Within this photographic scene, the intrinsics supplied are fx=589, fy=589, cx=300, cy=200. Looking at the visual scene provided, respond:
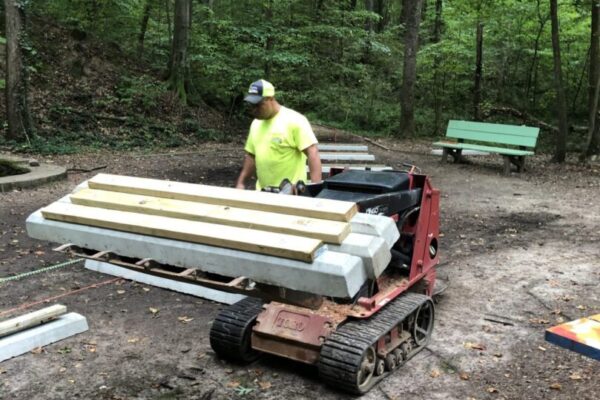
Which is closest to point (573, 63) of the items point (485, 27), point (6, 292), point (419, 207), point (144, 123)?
point (485, 27)

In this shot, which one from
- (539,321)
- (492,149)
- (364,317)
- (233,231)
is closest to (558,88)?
(492,149)

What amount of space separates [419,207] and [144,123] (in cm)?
1200

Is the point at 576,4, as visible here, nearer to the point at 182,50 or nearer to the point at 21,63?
the point at 182,50

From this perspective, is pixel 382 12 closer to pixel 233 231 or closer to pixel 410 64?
pixel 410 64

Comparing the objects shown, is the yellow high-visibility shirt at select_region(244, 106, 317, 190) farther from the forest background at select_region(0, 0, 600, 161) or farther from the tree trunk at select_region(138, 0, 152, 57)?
the tree trunk at select_region(138, 0, 152, 57)

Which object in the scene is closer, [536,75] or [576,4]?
[576,4]

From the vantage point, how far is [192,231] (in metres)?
2.87

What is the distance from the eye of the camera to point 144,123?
591 inches

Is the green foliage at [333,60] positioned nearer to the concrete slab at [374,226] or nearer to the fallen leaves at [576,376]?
the concrete slab at [374,226]

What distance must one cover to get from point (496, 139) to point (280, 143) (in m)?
9.76

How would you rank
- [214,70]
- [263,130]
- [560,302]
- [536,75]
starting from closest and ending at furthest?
[263,130]
[560,302]
[214,70]
[536,75]

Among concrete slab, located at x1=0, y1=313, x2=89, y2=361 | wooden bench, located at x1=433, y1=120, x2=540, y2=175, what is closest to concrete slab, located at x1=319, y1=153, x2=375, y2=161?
wooden bench, located at x1=433, y1=120, x2=540, y2=175

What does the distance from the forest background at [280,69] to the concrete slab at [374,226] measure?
35.6ft

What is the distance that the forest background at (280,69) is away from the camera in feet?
44.0
